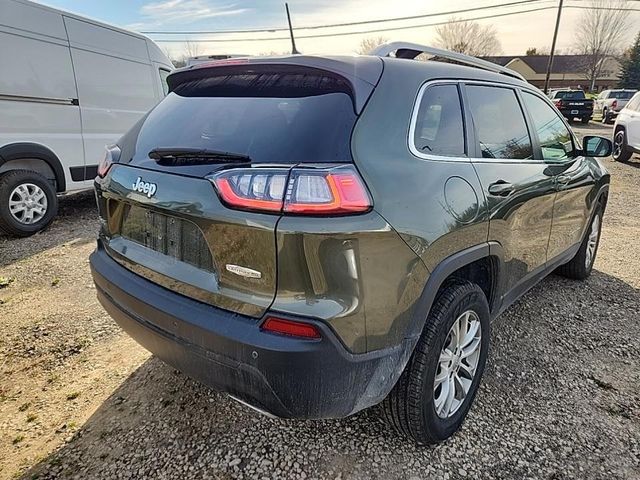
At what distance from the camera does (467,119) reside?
2355mm

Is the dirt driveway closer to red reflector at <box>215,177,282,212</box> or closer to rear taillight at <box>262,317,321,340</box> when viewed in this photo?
rear taillight at <box>262,317,321,340</box>

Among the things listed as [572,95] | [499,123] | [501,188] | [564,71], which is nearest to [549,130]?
[499,123]

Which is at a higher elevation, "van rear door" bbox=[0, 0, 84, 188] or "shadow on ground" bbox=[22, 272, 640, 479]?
"van rear door" bbox=[0, 0, 84, 188]

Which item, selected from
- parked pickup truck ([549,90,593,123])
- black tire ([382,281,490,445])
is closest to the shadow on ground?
black tire ([382,281,490,445])

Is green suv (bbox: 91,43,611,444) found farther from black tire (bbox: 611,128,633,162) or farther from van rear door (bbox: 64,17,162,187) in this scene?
black tire (bbox: 611,128,633,162)

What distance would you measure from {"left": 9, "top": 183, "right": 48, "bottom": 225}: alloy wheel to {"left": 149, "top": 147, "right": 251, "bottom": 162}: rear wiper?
429 cm

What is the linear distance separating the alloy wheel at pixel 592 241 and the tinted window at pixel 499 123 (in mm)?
1800

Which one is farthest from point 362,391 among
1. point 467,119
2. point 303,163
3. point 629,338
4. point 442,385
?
point 629,338

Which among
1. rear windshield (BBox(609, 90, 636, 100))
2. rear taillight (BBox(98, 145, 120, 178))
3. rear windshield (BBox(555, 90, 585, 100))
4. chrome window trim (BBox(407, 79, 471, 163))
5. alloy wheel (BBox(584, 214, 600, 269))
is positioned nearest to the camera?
chrome window trim (BBox(407, 79, 471, 163))

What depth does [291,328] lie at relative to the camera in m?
1.60

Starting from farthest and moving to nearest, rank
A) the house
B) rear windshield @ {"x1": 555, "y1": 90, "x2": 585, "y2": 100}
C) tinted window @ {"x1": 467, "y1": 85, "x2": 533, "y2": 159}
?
the house → rear windshield @ {"x1": 555, "y1": 90, "x2": 585, "y2": 100} → tinted window @ {"x1": 467, "y1": 85, "x2": 533, "y2": 159}

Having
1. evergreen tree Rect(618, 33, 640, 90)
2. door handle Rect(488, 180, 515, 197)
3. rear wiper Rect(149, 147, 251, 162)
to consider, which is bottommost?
door handle Rect(488, 180, 515, 197)

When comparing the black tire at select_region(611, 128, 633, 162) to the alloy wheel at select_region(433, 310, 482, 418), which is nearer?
the alloy wheel at select_region(433, 310, 482, 418)

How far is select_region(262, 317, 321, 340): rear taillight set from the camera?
1589 millimetres
